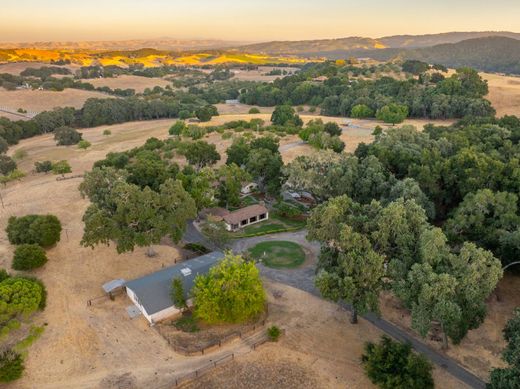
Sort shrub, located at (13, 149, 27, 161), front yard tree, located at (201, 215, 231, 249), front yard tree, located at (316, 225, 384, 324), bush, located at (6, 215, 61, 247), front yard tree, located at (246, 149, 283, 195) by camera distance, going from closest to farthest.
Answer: front yard tree, located at (316, 225, 384, 324) < front yard tree, located at (201, 215, 231, 249) < bush, located at (6, 215, 61, 247) < front yard tree, located at (246, 149, 283, 195) < shrub, located at (13, 149, 27, 161)

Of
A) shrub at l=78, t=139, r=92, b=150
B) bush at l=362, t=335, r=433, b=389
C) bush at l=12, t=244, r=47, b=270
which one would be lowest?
shrub at l=78, t=139, r=92, b=150

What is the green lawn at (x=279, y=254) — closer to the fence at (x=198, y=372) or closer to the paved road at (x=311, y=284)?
the paved road at (x=311, y=284)

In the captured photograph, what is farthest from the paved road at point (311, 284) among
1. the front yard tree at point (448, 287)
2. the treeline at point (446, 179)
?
the treeline at point (446, 179)

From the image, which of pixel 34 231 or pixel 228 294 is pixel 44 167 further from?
pixel 228 294

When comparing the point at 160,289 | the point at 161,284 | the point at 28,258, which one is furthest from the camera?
the point at 28,258

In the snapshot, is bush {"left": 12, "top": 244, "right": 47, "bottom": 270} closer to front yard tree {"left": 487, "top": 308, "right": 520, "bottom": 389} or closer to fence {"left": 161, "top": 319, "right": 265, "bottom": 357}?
fence {"left": 161, "top": 319, "right": 265, "bottom": 357}

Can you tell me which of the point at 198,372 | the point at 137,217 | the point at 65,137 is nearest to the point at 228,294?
the point at 198,372

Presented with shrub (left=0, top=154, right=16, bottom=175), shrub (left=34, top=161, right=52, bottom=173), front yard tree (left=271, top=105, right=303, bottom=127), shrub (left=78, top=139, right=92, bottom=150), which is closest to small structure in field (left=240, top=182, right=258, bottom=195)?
shrub (left=34, top=161, right=52, bottom=173)
